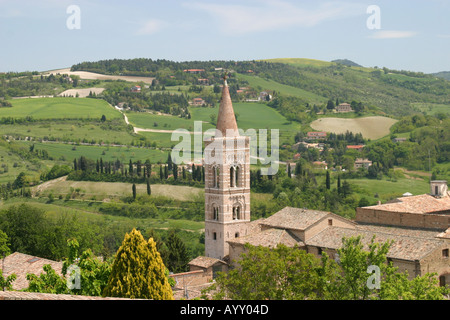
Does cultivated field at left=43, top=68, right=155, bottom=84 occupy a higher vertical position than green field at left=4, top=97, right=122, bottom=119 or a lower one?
higher

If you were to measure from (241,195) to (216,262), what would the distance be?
544 centimetres

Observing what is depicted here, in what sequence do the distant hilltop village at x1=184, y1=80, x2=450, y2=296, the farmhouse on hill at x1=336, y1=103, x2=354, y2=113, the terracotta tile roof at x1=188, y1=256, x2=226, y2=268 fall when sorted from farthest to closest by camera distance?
the farmhouse on hill at x1=336, y1=103, x2=354, y2=113, the terracotta tile roof at x1=188, y1=256, x2=226, y2=268, the distant hilltop village at x1=184, y1=80, x2=450, y2=296

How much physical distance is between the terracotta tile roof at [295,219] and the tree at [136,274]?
17.1 m

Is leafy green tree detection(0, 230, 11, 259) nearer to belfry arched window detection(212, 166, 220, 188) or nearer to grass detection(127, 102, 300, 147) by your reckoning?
belfry arched window detection(212, 166, 220, 188)

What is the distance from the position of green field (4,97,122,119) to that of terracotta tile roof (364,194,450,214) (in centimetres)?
8397

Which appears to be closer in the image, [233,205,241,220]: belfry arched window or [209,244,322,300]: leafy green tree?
[209,244,322,300]: leafy green tree

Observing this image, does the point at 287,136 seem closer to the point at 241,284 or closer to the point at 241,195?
the point at 241,195

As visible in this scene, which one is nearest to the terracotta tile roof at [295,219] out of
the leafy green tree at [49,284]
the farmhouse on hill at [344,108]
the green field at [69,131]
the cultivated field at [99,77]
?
the leafy green tree at [49,284]

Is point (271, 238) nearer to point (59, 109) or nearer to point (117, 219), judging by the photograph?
point (117, 219)

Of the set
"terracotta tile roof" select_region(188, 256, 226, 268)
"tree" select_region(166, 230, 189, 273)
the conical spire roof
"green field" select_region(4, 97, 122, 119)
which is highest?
the conical spire roof

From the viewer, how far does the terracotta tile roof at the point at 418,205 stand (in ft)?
144

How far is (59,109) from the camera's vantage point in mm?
125812

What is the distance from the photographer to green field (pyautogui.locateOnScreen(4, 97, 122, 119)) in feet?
400

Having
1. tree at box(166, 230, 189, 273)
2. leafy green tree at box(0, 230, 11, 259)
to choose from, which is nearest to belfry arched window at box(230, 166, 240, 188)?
tree at box(166, 230, 189, 273)
